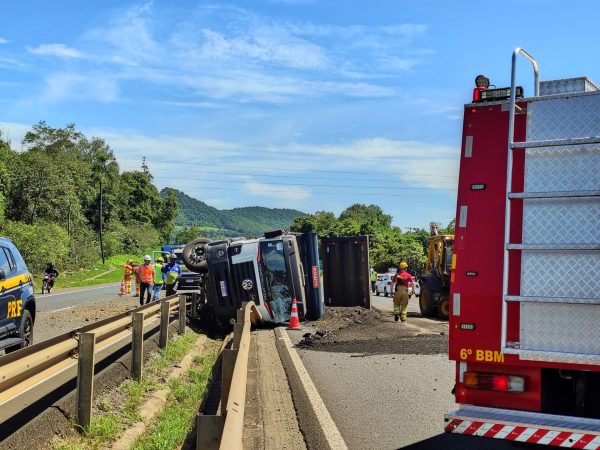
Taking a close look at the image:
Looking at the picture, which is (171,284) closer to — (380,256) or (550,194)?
(550,194)

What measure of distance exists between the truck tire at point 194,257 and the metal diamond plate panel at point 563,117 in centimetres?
1512

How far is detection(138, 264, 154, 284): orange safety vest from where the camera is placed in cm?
2081

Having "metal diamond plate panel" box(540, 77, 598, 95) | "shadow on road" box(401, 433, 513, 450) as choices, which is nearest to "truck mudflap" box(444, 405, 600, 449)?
"shadow on road" box(401, 433, 513, 450)

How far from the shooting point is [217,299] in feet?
56.7

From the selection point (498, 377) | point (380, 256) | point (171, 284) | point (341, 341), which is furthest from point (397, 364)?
point (380, 256)

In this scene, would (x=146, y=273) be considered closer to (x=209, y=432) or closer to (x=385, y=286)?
(x=209, y=432)

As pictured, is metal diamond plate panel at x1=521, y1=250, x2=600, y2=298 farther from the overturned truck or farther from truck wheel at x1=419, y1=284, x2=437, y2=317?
truck wheel at x1=419, y1=284, x2=437, y2=317

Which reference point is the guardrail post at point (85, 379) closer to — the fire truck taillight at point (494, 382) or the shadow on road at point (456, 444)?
the shadow on road at point (456, 444)

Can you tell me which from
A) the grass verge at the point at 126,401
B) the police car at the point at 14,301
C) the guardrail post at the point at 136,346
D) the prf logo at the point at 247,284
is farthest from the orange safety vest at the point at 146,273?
the guardrail post at the point at 136,346

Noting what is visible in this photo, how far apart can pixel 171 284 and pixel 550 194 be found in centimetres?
1773

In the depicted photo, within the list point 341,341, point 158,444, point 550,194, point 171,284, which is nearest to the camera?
point 550,194

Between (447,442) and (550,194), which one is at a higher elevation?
(550,194)

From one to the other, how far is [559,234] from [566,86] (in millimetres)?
1585

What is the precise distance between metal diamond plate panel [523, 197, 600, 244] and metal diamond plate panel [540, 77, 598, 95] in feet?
4.23
